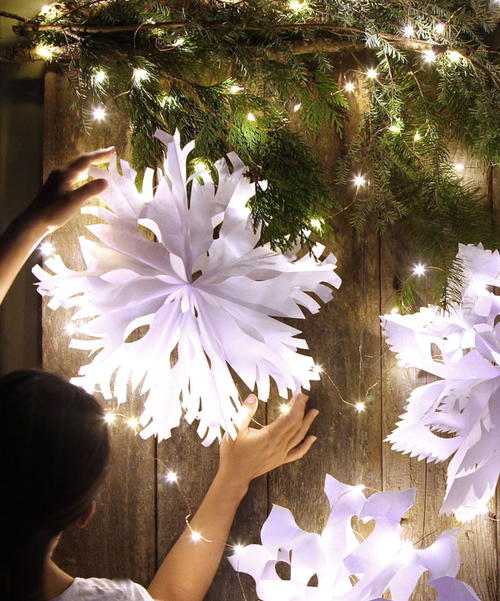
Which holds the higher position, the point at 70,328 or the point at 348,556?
the point at 70,328

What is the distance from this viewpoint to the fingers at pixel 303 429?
1048 mm

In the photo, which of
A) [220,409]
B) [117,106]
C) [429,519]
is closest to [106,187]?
[117,106]

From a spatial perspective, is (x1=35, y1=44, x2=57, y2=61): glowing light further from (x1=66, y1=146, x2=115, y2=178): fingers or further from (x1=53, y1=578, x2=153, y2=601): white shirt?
(x1=53, y1=578, x2=153, y2=601): white shirt

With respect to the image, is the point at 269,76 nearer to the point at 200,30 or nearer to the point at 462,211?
the point at 200,30

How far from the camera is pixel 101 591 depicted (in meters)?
0.80

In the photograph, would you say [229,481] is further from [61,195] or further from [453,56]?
[453,56]

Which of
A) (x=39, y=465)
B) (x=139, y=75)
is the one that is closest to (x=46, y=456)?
(x=39, y=465)

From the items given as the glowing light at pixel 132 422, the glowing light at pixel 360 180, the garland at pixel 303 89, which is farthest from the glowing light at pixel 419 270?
the glowing light at pixel 132 422

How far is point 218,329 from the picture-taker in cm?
85

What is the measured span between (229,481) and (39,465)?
437mm

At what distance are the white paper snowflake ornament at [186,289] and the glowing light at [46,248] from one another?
20 cm

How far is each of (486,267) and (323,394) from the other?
39cm

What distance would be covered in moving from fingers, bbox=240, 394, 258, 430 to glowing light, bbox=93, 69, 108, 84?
611 mm

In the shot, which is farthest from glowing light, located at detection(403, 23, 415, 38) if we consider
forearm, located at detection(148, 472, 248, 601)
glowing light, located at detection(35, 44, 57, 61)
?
forearm, located at detection(148, 472, 248, 601)
